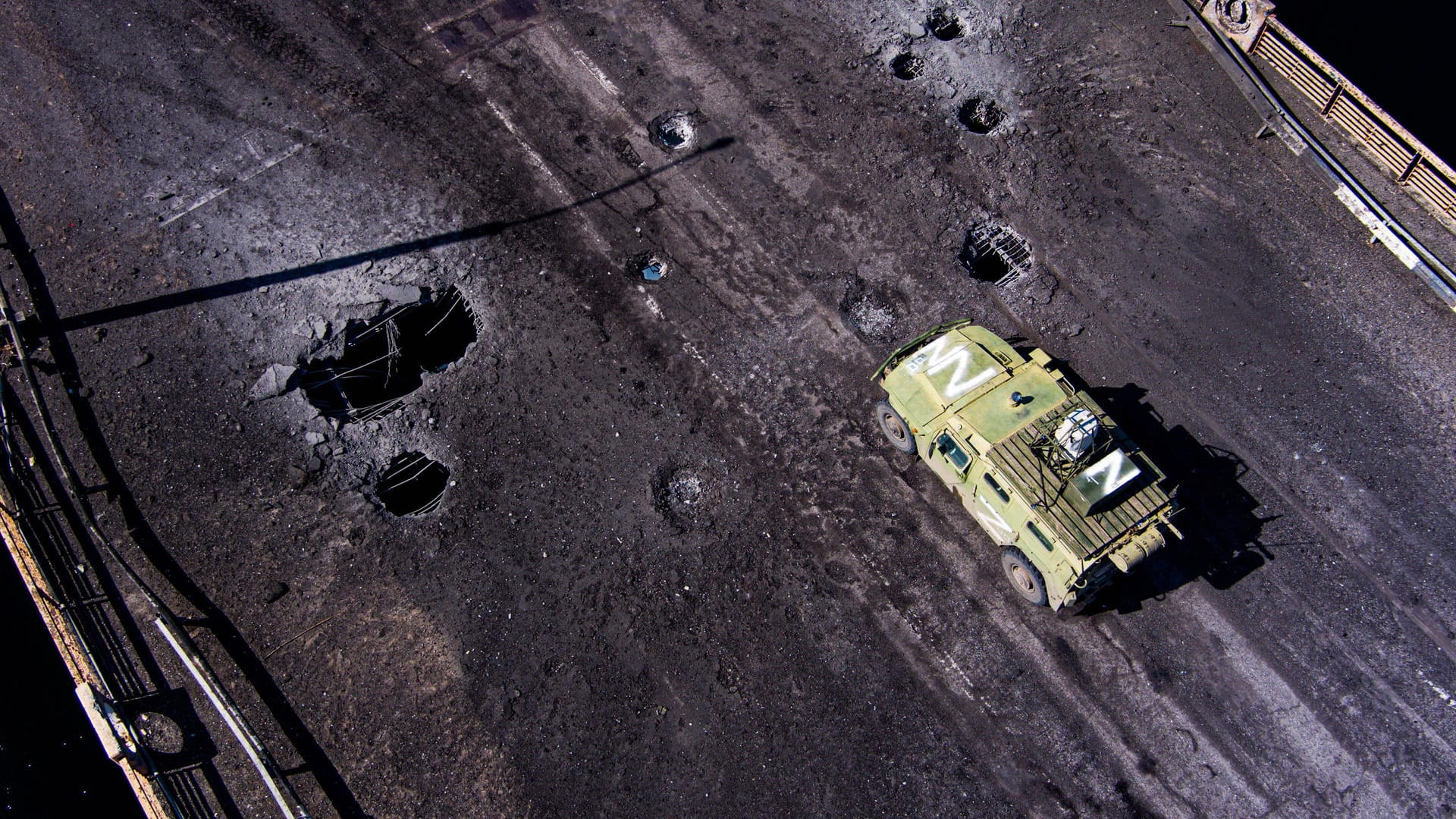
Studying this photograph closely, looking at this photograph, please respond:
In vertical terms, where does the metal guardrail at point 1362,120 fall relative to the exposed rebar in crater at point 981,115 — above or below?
above

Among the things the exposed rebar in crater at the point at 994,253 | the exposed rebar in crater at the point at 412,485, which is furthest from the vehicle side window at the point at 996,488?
the exposed rebar in crater at the point at 412,485

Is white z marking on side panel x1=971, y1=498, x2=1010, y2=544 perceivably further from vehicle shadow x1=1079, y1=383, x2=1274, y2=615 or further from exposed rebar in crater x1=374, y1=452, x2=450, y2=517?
exposed rebar in crater x1=374, y1=452, x2=450, y2=517

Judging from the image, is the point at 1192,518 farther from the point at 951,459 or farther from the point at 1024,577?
the point at 951,459

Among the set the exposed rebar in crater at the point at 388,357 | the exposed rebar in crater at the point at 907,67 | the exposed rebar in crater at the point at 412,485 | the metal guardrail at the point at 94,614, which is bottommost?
the metal guardrail at the point at 94,614

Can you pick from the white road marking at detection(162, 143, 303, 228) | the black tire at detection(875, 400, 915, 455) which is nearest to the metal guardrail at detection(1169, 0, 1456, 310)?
the black tire at detection(875, 400, 915, 455)

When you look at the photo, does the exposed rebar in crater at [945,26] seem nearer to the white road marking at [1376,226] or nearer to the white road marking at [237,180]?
the white road marking at [1376,226]

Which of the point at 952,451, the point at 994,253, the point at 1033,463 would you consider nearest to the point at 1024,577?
the point at 1033,463
